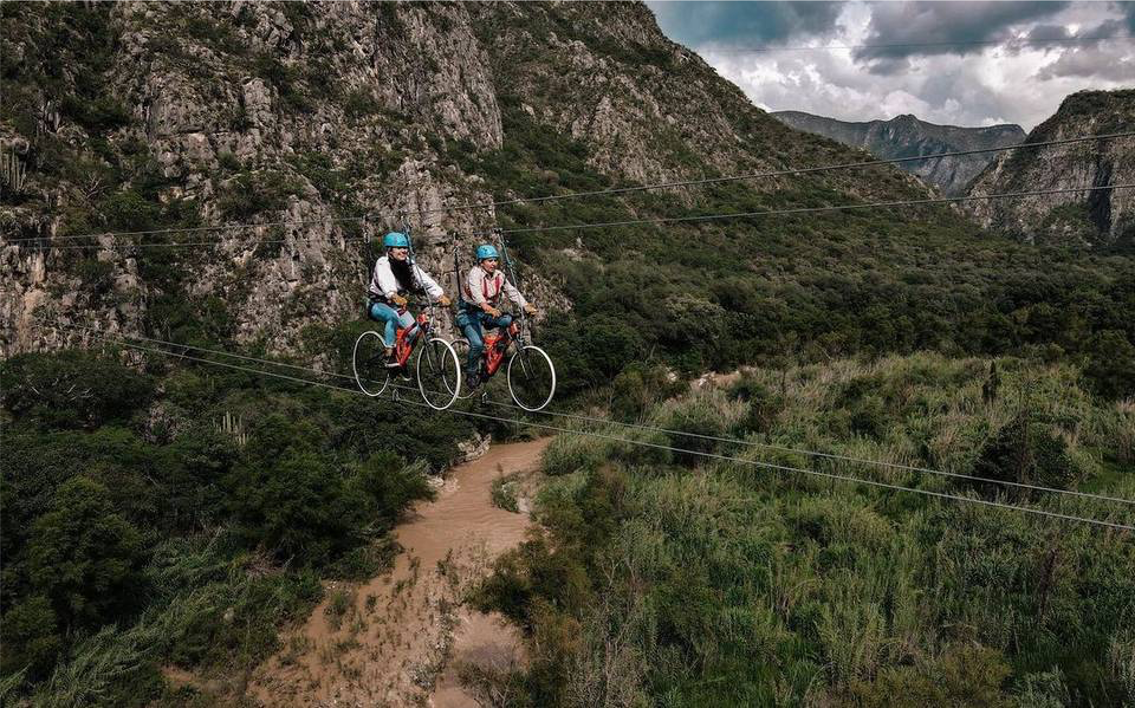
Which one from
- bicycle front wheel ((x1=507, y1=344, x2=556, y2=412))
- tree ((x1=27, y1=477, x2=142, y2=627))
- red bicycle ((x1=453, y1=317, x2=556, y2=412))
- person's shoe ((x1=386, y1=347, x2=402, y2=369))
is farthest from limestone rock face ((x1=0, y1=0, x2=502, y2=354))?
red bicycle ((x1=453, y1=317, x2=556, y2=412))

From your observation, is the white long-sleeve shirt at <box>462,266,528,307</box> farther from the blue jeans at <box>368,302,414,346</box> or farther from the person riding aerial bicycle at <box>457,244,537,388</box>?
the blue jeans at <box>368,302,414,346</box>

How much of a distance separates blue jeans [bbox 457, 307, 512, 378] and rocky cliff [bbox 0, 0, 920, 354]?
59.0 ft

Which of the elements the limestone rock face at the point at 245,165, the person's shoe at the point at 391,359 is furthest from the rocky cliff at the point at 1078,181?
the person's shoe at the point at 391,359

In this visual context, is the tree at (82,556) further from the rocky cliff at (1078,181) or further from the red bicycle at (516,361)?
the rocky cliff at (1078,181)

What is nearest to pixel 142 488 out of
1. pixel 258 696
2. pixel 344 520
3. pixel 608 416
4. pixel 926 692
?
pixel 344 520

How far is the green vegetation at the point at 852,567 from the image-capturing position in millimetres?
11523

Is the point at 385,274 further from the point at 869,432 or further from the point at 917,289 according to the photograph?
the point at 917,289

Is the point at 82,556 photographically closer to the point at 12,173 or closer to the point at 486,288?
the point at 486,288

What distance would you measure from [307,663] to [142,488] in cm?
891

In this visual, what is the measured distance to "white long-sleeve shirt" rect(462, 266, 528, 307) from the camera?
8.84m

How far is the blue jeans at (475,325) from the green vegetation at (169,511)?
14119 mm

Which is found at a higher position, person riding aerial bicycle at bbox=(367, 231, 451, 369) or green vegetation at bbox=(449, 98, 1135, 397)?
green vegetation at bbox=(449, 98, 1135, 397)

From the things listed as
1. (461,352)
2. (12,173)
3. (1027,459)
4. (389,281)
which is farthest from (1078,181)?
(12,173)

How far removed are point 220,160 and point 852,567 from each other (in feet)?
134
